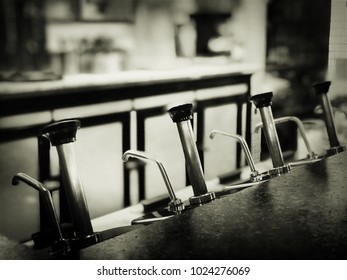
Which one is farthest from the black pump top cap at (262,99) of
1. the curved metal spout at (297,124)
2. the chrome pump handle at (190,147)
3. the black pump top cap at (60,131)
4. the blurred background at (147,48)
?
the black pump top cap at (60,131)

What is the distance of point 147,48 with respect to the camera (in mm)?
3701

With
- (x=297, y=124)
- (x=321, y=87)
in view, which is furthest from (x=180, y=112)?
(x=321, y=87)

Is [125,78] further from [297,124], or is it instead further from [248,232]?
[248,232]

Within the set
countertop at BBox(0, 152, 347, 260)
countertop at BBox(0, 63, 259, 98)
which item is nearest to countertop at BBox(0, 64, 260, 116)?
countertop at BBox(0, 63, 259, 98)

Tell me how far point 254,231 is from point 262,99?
145 centimetres

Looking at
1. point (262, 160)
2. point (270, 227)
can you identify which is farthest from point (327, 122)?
point (270, 227)

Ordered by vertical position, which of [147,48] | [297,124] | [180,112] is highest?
[147,48]

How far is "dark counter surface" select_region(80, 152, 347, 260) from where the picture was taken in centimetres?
104

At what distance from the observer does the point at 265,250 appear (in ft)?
3.41

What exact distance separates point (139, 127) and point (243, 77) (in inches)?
48.1

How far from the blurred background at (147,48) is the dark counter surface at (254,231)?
156cm

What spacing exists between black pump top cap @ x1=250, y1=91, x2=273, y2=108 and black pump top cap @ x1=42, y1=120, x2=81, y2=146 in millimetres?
1148

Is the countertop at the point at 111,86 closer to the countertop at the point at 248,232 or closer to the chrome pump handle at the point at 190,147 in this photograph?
the chrome pump handle at the point at 190,147
